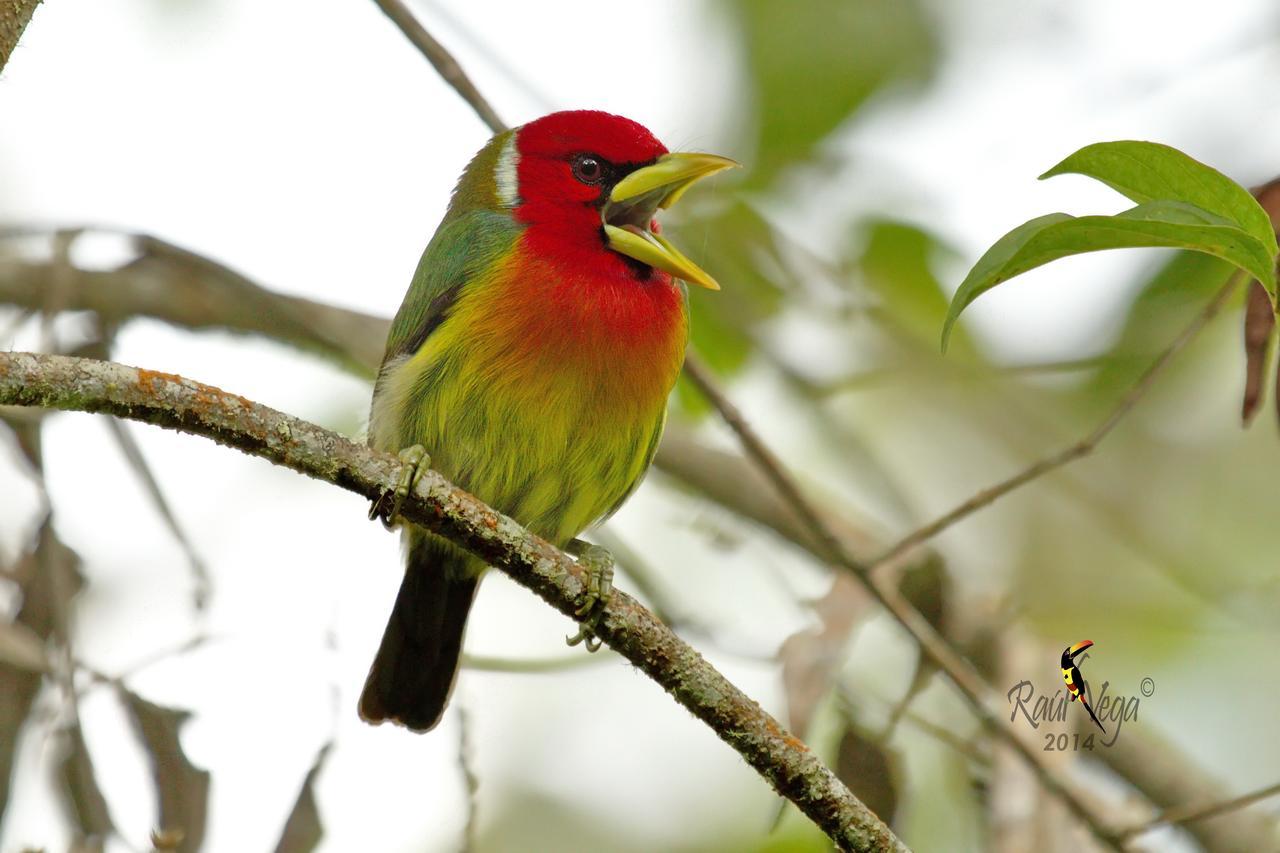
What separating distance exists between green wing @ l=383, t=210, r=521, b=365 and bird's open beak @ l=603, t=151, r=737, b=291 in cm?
28

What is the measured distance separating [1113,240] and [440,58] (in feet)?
5.98

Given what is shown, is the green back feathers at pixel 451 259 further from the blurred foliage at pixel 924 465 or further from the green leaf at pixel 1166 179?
the green leaf at pixel 1166 179

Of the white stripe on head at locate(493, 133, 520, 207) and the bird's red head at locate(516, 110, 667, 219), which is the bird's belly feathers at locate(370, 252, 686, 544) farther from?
the white stripe on head at locate(493, 133, 520, 207)

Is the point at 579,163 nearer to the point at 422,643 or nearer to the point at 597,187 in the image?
the point at 597,187

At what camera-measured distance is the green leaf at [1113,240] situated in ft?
6.29

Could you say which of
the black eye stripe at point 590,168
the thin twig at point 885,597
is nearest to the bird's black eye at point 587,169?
the black eye stripe at point 590,168

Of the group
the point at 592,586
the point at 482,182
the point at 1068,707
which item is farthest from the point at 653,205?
the point at 1068,707

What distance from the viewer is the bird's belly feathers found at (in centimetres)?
324

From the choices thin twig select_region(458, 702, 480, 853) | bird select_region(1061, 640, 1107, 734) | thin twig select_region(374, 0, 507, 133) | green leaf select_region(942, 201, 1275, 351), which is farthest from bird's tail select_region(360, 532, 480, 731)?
green leaf select_region(942, 201, 1275, 351)

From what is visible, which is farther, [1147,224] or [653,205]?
[653,205]

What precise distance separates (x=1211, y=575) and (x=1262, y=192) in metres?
2.71

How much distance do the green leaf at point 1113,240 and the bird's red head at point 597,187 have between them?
135 cm

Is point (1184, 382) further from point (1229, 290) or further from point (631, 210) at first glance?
point (631, 210)

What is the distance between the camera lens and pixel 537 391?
127 inches
